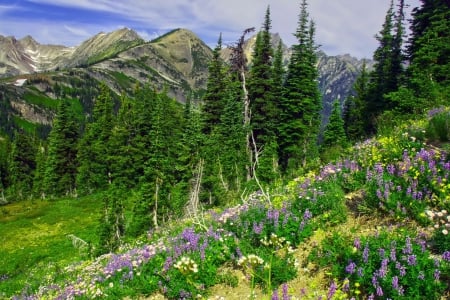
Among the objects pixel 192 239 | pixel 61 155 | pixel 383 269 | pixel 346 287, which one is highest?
pixel 383 269

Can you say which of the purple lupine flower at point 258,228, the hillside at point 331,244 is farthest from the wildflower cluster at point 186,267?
the purple lupine flower at point 258,228

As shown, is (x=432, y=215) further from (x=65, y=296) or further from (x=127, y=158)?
(x=127, y=158)

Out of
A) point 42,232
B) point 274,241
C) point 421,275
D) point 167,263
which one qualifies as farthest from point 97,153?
point 421,275

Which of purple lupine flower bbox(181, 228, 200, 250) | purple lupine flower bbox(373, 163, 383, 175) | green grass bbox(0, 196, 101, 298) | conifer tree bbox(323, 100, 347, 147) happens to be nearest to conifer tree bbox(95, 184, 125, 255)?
green grass bbox(0, 196, 101, 298)

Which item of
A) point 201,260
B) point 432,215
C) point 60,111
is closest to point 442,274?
point 432,215

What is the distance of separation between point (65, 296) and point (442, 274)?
633 centimetres

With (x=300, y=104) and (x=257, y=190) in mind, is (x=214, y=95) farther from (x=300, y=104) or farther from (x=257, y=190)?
(x=257, y=190)

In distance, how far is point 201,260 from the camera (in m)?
6.12

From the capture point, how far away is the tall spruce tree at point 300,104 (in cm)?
3834

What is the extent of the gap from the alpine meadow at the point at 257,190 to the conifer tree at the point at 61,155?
0.26 m

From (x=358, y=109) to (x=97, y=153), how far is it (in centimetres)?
4209

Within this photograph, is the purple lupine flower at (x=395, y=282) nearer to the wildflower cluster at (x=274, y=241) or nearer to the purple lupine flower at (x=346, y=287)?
the purple lupine flower at (x=346, y=287)

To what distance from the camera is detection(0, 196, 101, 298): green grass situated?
3180 cm

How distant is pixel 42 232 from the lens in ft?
147
